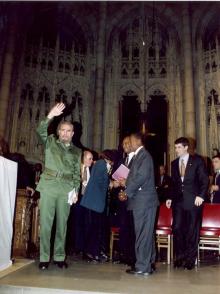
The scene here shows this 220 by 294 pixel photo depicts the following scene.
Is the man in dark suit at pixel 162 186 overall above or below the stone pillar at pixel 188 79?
below

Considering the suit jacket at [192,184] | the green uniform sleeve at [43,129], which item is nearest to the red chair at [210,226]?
the suit jacket at [192,184]

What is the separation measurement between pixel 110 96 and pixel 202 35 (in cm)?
416

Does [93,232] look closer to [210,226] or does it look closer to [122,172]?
[122,172]

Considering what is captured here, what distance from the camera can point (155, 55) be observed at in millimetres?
12203

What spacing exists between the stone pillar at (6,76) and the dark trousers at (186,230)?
22.6ft

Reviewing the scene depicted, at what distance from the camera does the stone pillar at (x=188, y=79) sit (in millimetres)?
10562

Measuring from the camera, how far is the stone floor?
9.11 ft

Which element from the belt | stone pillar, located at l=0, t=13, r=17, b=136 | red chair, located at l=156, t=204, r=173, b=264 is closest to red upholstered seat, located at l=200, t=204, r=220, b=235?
red chair, located at l=156, t=204, r=173, b=264

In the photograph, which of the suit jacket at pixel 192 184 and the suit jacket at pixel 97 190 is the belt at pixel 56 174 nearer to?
the suit jacket at pixel 97 190

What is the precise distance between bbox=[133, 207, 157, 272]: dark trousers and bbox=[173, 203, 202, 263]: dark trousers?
0.81 meters

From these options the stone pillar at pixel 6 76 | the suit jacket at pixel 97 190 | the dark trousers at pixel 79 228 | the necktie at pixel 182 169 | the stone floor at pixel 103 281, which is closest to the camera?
the stone floor at pixel 103 281

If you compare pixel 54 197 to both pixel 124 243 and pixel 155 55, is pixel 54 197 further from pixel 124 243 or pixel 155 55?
pixel 155 55

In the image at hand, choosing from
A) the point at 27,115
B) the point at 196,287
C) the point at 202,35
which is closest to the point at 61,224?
the point at 196,287

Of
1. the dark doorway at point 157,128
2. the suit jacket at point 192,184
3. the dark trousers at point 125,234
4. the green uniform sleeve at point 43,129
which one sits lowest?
the dark trousers at point 125,234
